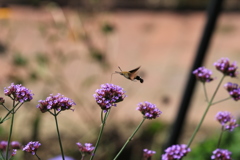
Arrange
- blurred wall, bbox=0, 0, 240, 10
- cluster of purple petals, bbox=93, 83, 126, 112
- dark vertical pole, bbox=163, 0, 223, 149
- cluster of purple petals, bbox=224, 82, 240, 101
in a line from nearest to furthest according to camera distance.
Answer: cluster of purple petals, bbox=93, 83, 126, 112, cluster of purple petals, bbox=224, 82, 240, 101, dark vertical pole, bbox=163, 0, 223, 149, blurred wall, bbox=0, 0, 240, 10

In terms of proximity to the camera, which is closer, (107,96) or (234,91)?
(107,96)

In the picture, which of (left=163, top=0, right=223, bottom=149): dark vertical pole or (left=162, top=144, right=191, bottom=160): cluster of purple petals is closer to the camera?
(left=162, top=144, right=191, bottom=160): cluster of purple petals

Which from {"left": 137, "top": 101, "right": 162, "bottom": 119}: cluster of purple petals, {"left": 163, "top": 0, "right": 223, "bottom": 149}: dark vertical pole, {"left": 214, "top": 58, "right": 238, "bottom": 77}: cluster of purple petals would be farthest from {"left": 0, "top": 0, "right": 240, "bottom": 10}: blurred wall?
{"left": 137, "top": 101, "right": 162, "bottom": 119}: cluster of purple petals

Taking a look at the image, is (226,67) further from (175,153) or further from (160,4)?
(160,4)

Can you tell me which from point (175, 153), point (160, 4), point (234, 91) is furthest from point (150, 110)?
point (160, 4)

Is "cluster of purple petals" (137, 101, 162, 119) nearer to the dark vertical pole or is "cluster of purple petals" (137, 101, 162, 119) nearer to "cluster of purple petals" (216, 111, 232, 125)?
"cluster of purple petals" (216, 111, 232, 125)

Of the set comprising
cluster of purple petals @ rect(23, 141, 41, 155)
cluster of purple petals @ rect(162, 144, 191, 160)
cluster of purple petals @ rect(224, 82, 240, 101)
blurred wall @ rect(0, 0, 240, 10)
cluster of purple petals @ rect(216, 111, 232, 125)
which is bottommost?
cluster of purple petals @ rect(23, 141, 41, 155)

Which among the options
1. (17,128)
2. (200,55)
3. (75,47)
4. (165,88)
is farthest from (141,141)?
(75,47)
